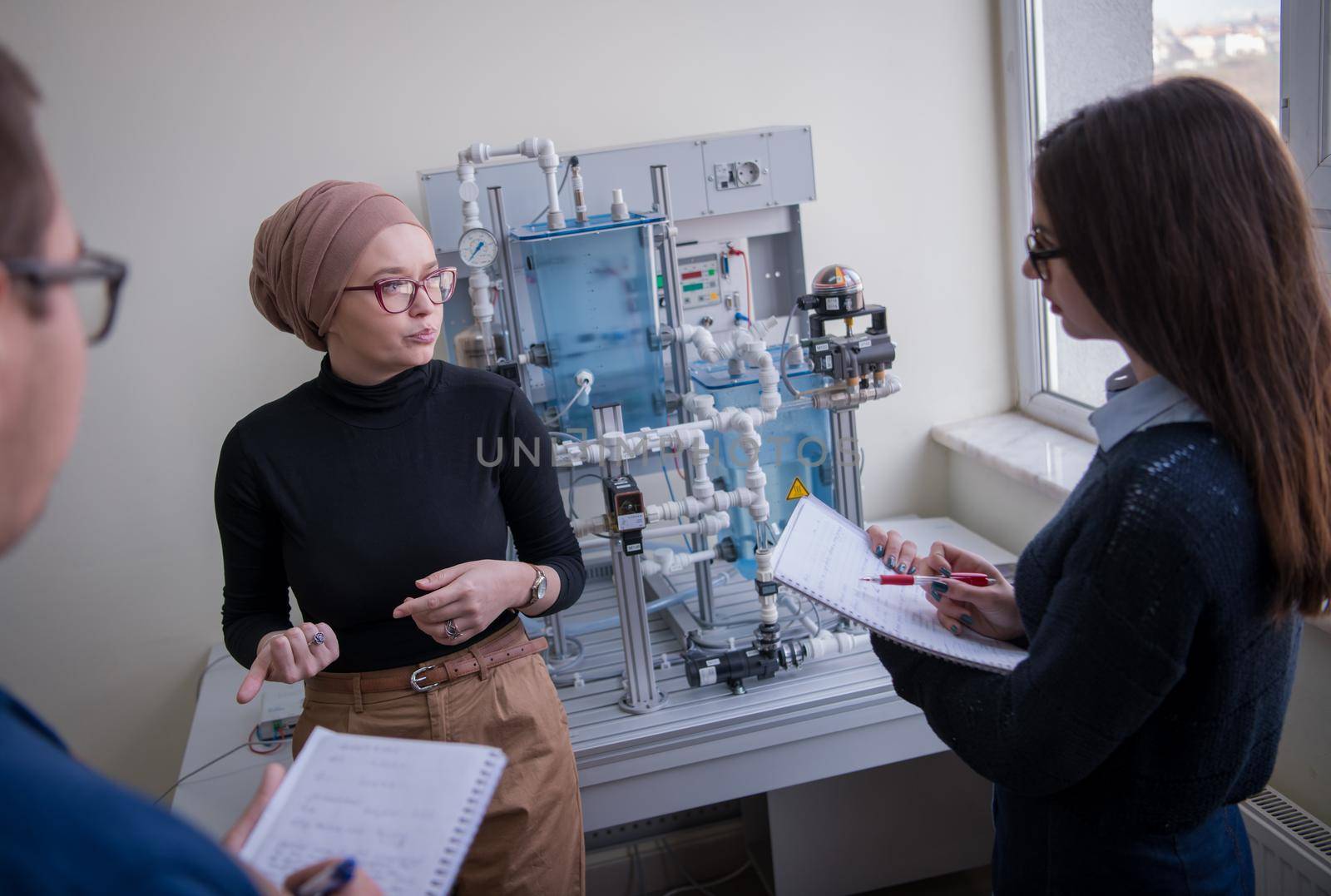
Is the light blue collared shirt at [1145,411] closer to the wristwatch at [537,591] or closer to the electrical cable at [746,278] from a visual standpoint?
the wristwatch at [537,591]

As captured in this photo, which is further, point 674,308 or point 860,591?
point 674,308

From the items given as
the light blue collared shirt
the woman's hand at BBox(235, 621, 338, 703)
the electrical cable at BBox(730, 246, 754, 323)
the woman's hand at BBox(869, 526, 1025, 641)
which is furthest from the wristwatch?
the electrical cable at BBox(730, 246, 754, 323)

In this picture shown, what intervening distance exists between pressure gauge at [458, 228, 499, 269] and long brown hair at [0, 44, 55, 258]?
3.99 ft

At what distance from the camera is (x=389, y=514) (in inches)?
52.1

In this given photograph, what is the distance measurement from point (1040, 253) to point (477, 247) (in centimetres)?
107

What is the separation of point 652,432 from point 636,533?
0.60 feet

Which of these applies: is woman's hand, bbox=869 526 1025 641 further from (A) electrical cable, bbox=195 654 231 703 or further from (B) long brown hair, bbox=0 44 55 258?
(A) electrical cable, bbox=195 654 231 703

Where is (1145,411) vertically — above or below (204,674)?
above

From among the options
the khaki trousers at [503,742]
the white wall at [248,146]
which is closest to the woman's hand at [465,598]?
the khaki trousers at [503,742]

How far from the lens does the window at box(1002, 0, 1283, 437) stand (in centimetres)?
205

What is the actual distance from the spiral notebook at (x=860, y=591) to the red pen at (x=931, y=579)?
0.04 ft

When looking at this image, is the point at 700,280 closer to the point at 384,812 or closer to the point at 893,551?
the point at 893,551

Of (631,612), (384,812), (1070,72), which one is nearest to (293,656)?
(384,812)

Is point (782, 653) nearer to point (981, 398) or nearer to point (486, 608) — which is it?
point (486, 608)
